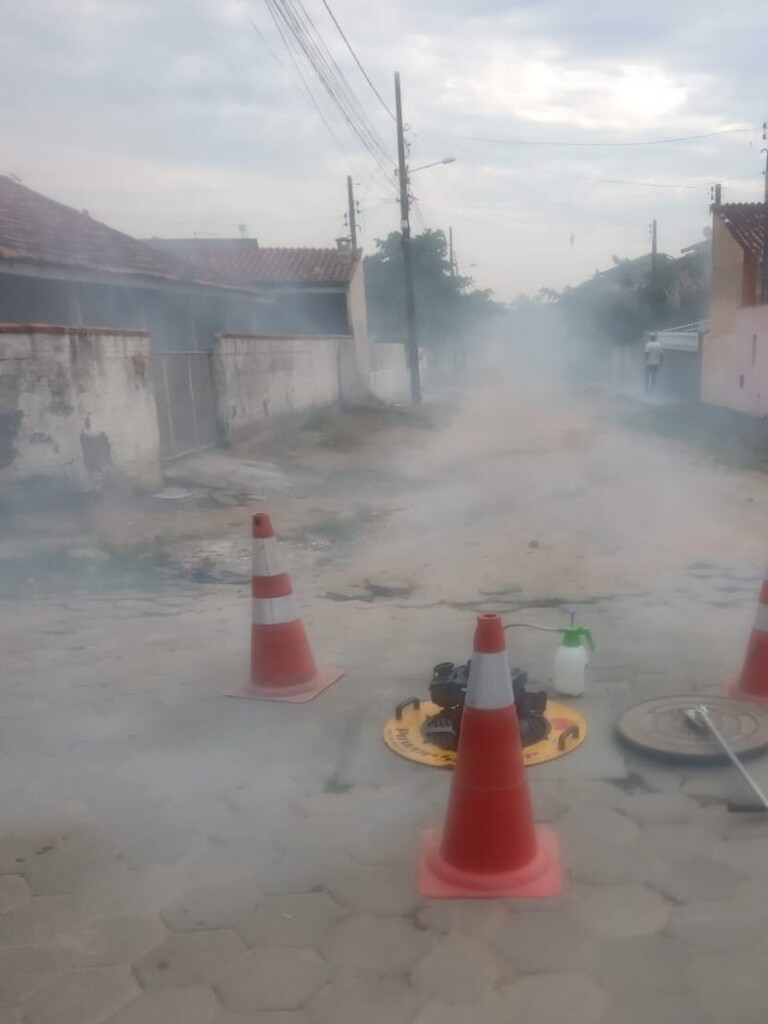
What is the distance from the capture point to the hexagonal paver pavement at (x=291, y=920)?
2365 millimetres

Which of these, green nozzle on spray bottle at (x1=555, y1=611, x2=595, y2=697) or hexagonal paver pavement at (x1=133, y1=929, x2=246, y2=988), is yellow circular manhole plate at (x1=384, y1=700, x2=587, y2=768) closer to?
green nozzle on spray bottle at (x1=555, y1=611, x2=595, y2=697)

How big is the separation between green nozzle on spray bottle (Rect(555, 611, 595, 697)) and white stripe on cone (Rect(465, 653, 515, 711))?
1275mm

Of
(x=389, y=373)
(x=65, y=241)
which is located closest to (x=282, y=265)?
(x=389, y=373)

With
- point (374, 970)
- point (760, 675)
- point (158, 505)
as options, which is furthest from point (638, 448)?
point (374, 970)

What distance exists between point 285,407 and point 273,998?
47.3 feet

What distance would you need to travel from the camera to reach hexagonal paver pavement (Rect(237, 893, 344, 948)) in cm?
237

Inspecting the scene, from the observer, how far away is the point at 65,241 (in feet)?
41.4

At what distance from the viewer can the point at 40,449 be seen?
8031mm

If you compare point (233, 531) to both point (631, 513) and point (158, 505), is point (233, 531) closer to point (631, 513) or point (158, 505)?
point (158, 505)

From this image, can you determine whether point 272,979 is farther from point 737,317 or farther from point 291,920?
point 737,317

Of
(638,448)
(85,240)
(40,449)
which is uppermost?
(85,240)

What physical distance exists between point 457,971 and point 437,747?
49.4 inches

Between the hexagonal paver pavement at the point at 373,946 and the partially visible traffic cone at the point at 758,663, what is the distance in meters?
2.00

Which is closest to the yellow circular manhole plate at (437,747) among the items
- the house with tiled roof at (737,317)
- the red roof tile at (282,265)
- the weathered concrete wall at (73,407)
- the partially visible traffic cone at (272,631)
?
the partially visible traffic cone at (272,631)
